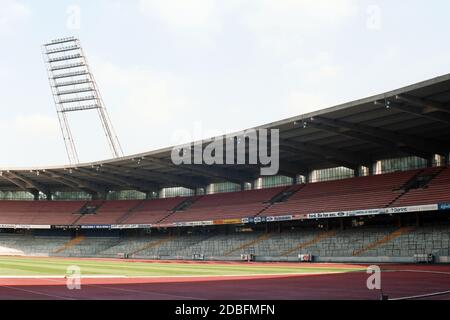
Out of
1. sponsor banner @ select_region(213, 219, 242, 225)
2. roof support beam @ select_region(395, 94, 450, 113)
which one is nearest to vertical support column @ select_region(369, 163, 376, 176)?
sponsor banner @ select_region(213, 219, 242, 225)

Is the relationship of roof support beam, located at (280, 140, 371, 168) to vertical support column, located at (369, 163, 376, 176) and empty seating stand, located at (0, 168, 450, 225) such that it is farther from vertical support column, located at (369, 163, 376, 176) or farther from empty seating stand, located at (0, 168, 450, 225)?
empty seating stand, located at (0, 168, 450, 225)

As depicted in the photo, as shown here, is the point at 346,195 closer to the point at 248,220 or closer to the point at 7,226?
the point at 248,220

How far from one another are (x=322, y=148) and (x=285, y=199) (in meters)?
8.64

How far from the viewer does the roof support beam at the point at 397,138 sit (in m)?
34.5

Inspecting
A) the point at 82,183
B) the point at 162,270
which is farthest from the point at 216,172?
the point at 162,270

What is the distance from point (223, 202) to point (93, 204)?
21358 mm

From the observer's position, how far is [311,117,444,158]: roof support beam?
3447cm

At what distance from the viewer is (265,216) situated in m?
46.1

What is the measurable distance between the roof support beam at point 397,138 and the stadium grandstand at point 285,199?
95 mm

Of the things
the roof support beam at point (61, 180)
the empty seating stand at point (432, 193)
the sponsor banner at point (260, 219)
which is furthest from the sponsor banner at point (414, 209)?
the roof support beam at point (61, 180)
